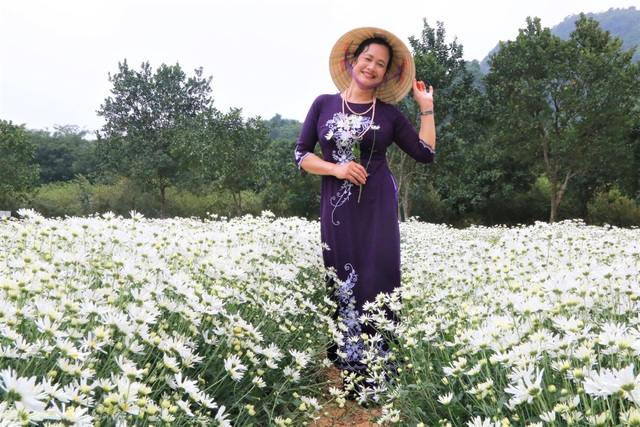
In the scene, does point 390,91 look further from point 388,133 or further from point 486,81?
point 486,81

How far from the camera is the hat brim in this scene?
11.7 feet

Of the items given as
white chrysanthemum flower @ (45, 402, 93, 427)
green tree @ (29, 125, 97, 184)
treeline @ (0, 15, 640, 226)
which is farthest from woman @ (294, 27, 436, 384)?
green tree @ (29, 125, 97, 184)

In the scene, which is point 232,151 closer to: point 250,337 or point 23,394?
point 250,337

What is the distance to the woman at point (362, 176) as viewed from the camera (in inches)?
134

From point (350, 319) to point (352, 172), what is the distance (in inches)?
40.0

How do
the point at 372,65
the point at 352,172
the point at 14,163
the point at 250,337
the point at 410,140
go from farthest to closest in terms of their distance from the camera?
1. the point at 14,163
2. the point at 410,140
3. the point at 372,65
4. the point at 352,172
5. the point at 250,337

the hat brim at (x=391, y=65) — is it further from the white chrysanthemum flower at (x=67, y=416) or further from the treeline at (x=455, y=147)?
the treeline at (x=455, y=147)

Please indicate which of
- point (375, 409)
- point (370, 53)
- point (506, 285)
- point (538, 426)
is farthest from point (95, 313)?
point (370, 53)

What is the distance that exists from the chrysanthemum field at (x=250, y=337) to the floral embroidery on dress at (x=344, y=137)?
1.82ft

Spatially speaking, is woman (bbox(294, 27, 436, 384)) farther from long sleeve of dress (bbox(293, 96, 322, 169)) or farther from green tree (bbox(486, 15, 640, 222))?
green tree (bbox(486, 15, 640, 222))

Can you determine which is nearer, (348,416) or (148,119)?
(348,416)

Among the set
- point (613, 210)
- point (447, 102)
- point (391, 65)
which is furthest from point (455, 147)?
point (391, 65)

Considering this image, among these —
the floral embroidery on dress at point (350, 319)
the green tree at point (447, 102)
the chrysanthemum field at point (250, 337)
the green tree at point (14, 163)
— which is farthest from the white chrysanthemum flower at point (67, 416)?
the green tree at point (14, 163)

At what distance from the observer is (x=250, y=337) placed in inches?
92.5
